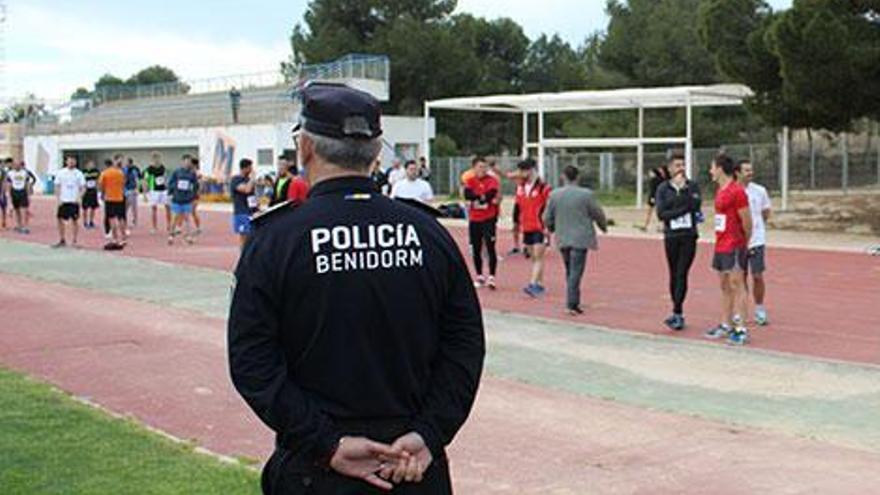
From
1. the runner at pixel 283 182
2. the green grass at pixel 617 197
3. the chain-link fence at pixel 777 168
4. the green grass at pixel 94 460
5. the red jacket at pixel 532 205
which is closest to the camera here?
the green grass at pixel 94 460

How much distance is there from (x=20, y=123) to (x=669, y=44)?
137 feet

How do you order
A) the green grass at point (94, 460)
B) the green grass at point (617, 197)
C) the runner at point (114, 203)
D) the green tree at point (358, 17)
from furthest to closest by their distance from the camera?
the green tree at point (358, 17), the green grass at point (617, 197), the runner at point (114, 203), the green grass at point (94, 460)

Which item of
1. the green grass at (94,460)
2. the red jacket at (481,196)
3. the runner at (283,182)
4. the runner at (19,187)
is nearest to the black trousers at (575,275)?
the red jacket at (481,196)

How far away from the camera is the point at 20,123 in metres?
71.4

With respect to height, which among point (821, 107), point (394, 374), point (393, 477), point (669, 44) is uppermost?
point (669, 44)

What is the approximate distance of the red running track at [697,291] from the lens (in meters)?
12.0

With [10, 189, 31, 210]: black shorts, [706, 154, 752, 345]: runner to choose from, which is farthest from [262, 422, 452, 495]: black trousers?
[10, 189, 31, 210]: black shorts

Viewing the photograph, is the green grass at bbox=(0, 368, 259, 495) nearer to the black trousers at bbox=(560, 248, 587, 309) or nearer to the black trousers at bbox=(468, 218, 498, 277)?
Result: the black trousers at bbox=(560, 248, 587, 309)

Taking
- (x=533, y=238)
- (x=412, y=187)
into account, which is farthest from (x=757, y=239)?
(x=412, y=187)

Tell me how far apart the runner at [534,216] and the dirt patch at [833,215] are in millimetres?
13271

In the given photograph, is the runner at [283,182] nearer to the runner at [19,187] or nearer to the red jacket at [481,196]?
the red jacket at [481,196]

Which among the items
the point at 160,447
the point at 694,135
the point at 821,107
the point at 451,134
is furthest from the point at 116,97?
the point at 160,447

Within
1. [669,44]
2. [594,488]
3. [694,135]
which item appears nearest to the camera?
[594,488]

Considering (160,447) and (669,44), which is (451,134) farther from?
(160,447)
